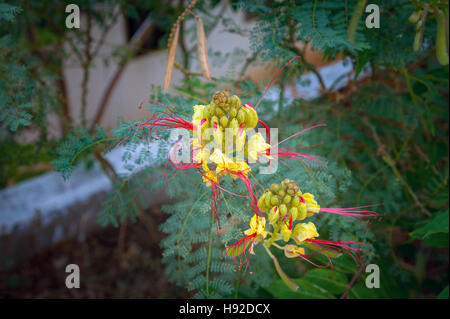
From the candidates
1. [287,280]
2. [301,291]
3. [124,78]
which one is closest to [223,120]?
[287,280]

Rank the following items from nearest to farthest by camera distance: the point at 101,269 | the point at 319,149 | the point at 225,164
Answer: the point at 225,164, the point at 319,149, the point at 101,269

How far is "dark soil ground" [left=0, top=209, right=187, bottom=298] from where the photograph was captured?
1.82 m

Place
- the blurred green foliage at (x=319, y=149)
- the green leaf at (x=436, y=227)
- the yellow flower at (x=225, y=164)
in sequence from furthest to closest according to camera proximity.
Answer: the green leaf at (x=436, y=227) < the blurred green foliage at (x=319, y=149) < the yellow flower at (x=225, y=164)

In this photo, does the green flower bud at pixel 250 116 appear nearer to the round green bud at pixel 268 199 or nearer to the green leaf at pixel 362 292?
the round green bud at pixel 268 199

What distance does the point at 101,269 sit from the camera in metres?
1.99

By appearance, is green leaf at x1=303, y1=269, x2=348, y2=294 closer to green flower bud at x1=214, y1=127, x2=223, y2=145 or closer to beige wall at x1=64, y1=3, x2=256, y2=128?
green flower bud at x1=214, y1=127, x2=223, y2=145

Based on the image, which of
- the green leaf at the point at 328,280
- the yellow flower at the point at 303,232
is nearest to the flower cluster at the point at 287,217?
the yellow flower at the point at 303,232

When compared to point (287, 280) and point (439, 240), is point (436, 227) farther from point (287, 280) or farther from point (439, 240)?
point (287, 280)

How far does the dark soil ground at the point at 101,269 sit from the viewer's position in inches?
71.8

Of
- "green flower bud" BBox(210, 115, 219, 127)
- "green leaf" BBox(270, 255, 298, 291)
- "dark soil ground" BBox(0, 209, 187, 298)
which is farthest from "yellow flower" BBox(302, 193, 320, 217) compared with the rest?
"dark soil ground" BBox(0, 209, 187, 298)

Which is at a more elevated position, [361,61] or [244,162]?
[361,61]

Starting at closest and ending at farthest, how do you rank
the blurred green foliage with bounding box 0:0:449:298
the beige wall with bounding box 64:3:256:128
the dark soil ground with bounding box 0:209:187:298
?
the blurred green foliage with bounding box 0:0:449:298
the dark soil ground with bounding box 0:209:187:298
the beige wall with bounding box 64:3:256:128
